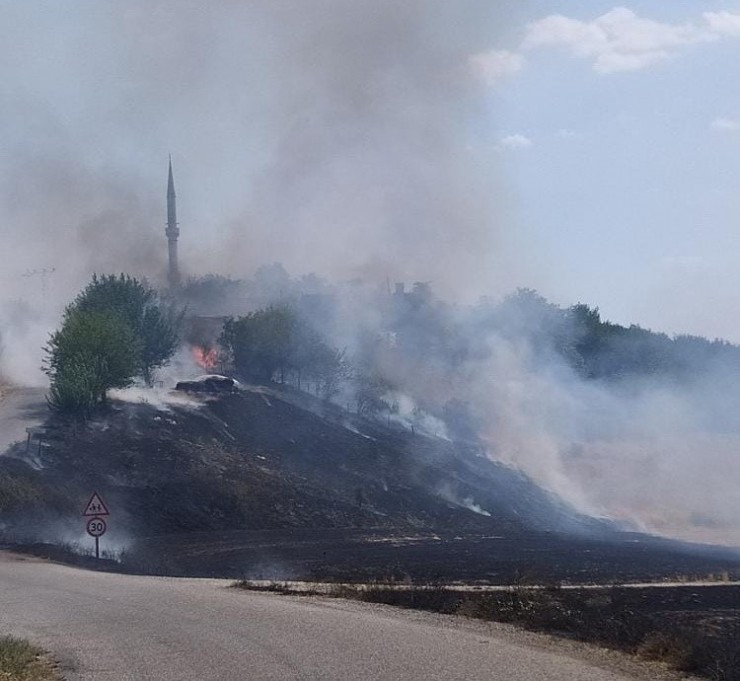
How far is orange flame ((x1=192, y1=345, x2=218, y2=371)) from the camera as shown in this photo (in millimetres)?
94431

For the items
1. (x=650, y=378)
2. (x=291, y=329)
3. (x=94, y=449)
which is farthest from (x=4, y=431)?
(x=650, y=378)

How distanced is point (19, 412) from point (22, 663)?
57952 millimetres

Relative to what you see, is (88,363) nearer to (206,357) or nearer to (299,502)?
(299,502)

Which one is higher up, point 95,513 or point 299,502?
point 299,502

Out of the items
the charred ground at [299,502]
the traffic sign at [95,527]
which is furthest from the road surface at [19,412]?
the traffic sign at [95,527]

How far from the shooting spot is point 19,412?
69500 millimetres

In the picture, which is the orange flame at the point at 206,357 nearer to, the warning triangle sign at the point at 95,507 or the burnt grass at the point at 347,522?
the burnt grass at the point at 347,522

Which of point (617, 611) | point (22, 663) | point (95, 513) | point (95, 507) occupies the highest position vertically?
point (95, 507)

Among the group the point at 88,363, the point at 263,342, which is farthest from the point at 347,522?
the point at 263,342

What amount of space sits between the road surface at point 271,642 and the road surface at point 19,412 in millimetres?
37054

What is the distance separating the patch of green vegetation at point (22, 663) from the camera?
537 inches

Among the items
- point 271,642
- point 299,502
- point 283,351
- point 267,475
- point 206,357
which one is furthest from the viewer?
point 206,357

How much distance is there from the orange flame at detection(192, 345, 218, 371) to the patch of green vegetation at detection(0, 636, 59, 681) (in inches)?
3091

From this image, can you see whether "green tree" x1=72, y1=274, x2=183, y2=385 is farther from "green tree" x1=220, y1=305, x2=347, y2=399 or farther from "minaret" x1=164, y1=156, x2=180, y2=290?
"minaret" x1=164, y1=156, x2=180, y2=290
